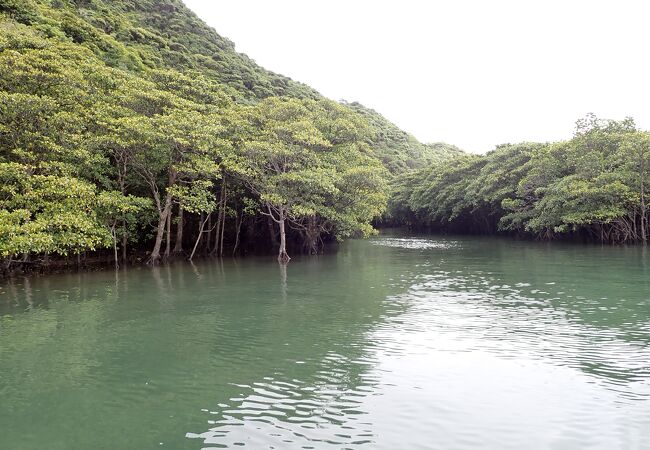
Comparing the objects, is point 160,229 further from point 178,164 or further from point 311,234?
point 311,234

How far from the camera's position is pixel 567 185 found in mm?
45031

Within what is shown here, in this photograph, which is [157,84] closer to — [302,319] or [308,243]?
[308,243]

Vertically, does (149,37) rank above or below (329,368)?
above

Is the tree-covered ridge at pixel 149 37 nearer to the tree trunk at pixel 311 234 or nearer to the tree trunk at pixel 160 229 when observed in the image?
the tree trunk at pixel 160 229

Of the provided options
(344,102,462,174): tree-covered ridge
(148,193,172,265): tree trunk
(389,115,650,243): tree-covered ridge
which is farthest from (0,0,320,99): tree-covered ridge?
(389,115,650,243): tree-covered ridge

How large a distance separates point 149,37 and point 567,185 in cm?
5091

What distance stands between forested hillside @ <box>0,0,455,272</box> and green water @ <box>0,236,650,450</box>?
5219mm

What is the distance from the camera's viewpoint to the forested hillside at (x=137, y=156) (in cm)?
2372

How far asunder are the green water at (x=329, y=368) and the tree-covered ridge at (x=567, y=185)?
23.9 metres

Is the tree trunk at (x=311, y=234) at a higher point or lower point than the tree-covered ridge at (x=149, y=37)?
lower

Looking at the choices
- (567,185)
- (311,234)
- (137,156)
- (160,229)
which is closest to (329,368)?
(160,229)

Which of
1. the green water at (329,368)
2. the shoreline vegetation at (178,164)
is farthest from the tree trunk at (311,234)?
the green water at (329,368)

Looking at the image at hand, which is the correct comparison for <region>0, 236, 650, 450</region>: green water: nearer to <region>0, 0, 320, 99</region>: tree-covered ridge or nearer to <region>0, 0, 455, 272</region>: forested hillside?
<region>0, 0, 455, 272</region>: forested hillside

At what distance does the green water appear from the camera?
770 centimetres
